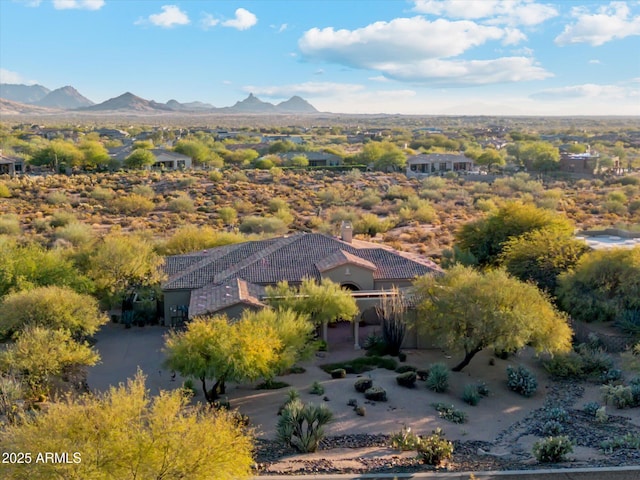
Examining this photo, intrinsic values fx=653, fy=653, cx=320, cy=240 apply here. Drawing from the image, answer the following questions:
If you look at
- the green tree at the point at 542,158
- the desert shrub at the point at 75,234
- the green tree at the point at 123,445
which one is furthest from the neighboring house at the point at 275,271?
the green tree at the point at 542,158

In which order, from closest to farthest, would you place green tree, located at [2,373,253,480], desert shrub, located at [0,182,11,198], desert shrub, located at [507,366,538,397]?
1. green tree, located at [2,373,253,480]
2. desert shrub, located at [507,366,538,397]
3. desert shrub, located at [0,182,11,198]

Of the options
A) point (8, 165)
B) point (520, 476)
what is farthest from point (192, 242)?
point (8, 165)

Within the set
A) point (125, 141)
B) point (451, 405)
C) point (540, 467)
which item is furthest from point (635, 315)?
point (125, 141)

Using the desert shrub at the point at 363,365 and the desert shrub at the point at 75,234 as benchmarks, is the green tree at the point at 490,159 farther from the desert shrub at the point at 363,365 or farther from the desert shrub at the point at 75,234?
the desert shrub at the point at 363,365

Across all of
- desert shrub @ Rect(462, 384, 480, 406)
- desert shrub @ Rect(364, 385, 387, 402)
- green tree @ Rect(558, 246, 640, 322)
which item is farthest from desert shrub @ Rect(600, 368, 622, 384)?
desert shrub @ Rect(364, 385, 387, 402)

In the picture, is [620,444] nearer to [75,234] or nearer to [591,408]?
[591,408]

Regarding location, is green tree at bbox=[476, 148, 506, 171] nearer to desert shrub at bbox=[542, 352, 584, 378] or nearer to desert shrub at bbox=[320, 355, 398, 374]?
desert shrub at bbox=[542, 352, 584, 378]
